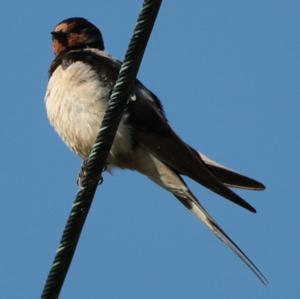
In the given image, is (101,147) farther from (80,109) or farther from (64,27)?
(64,27)

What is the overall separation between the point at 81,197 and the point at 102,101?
5.03 ft

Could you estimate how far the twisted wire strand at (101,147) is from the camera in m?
2.45

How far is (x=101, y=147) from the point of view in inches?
104

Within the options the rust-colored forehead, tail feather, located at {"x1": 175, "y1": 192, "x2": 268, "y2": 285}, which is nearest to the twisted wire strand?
tail feather, located at {"x1": 175, "y1": 192, "x2": 268, "y2": 285}

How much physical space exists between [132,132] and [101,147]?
57.2 inches

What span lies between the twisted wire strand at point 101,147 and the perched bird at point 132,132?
119 centimetres

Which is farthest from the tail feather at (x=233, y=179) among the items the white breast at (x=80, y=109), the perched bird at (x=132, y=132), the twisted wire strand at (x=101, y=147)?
the twisted wire strand at (x=101, y=147)

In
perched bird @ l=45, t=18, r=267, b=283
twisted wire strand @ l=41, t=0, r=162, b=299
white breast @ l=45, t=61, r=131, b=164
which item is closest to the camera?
twisted wire strand @ l=41, t=0, r=162, b=299

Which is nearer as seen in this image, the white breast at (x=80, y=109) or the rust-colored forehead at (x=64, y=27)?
the white breast at (x=80, y=109)

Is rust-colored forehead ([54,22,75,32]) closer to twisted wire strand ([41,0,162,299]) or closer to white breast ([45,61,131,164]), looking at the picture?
white breast ([45,61,131,164])

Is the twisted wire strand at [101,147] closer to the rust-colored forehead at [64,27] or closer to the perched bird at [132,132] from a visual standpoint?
the perched bird at [132,132]

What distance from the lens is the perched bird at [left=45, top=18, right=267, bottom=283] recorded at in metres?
4.00

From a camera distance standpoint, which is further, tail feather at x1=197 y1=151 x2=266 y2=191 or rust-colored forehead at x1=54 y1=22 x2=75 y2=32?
rust-colored forehead at x1=54 y1=22 x2=75 y2=32

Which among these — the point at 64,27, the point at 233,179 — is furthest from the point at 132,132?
the point at 64,27
